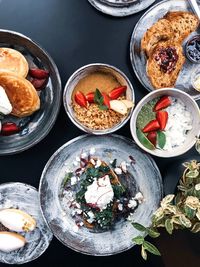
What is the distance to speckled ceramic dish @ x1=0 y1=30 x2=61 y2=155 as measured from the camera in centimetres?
158

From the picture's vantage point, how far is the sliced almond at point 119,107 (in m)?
1.58

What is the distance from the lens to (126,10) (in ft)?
5.30

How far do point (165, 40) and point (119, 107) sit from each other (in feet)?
0.75

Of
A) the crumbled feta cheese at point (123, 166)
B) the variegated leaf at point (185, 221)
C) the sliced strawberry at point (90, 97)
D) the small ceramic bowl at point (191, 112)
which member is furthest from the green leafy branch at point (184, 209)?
the sliced strawberry at point (90, 97)

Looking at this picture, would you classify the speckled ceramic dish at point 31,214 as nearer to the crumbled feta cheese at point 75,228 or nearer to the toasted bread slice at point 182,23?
the crumbled feta cheese at point 75,228

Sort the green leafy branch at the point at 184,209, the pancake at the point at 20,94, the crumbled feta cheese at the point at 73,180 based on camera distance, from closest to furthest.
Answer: the green leafy branch at the point at 184,209 → the pancake at the point at 20,94 → the crumbled feta cheese at the point at 73,180

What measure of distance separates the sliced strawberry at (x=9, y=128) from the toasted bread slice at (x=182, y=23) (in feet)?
1.68

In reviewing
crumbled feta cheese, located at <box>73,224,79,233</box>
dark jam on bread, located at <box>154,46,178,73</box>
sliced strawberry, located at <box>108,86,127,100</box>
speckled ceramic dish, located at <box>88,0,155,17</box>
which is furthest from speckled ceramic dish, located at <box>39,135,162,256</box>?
speckled ceramic dish, located at <box>88,0,155,17</box>

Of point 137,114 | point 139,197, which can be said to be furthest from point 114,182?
→ point 137,114

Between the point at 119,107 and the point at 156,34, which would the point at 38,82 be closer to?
the point at 119,107

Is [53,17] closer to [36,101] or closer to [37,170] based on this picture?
[36,101]

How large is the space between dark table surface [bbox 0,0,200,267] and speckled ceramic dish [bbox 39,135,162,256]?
4 centimetres

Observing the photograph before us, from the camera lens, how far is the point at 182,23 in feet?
5.21

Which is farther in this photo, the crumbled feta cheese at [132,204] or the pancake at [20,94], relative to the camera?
the crumbled feta cheese at [132,204]
